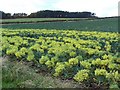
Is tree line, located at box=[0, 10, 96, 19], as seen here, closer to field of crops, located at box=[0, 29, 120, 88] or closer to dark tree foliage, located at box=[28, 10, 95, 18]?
dark tree foliage, located at box=[28, 10, 95, 18]

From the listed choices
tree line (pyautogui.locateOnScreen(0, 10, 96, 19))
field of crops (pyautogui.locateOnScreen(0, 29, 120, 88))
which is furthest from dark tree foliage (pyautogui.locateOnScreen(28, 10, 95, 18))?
field of crops (pyautogui.locateOnScreen(0, 29, 120, 88))

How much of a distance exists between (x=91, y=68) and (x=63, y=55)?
5.21 feet

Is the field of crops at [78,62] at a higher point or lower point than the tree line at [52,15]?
lower

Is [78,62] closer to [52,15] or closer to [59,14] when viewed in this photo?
[59,14]

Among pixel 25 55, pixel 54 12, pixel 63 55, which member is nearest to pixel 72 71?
pixel 63 55

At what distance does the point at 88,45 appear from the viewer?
42.1ft

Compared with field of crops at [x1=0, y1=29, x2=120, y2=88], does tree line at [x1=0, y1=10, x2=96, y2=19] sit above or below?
above

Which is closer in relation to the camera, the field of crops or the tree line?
the field of crops

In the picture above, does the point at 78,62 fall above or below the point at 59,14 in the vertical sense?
below

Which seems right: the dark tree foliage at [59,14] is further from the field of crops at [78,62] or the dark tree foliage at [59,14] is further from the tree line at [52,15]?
the field of crops at [78,62]

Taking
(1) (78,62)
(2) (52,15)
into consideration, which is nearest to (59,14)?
(2) (52,15)

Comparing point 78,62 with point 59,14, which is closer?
point 78,62

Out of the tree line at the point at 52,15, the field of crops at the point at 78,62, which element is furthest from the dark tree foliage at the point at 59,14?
the field of crops at the point at 78,62

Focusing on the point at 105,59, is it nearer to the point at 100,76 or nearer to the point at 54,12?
the point at 100,76
